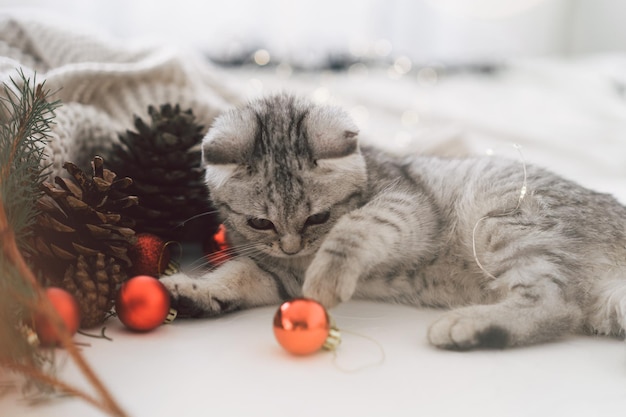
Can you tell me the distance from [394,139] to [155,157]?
2.96 feet

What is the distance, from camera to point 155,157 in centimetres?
117

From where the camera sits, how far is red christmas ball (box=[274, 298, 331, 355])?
0.76 metres

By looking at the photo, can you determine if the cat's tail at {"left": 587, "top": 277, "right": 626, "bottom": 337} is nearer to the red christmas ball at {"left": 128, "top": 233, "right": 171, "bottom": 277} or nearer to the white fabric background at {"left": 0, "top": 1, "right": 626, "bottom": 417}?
the white fabric background at {"left": 0, "top": 1, "right": 626, "bottom": 417}

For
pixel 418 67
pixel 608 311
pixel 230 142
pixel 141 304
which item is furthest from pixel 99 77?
pixel 418 67

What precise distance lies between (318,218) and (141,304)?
0.35 m

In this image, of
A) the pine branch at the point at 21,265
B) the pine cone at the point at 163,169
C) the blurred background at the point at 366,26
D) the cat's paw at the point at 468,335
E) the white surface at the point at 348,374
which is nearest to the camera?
the pine branch at the point at 21,265

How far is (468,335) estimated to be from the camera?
82cm

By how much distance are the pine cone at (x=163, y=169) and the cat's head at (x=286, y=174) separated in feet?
0.46

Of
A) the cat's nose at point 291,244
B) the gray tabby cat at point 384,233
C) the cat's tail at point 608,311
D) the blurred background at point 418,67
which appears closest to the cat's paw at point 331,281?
the gray tabby cat at point 384,233

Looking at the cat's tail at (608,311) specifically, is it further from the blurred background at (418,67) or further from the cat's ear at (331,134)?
the blurred background at (418,67)

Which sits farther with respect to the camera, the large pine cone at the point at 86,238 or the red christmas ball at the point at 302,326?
the large pine cone at the point at 86,238

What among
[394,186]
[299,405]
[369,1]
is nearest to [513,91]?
[369,1]

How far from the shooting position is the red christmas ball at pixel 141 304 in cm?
84

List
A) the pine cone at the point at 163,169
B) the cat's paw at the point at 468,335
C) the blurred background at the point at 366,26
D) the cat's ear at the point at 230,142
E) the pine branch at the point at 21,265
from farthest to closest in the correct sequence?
1. the blurred background at the point at 366,26
2. the pine cone at the point at 163,169
3. the cat's ear at the point at 230,142
4. the cat's paw at the point at 468,335
5. the pine branch at the point at 21,265
